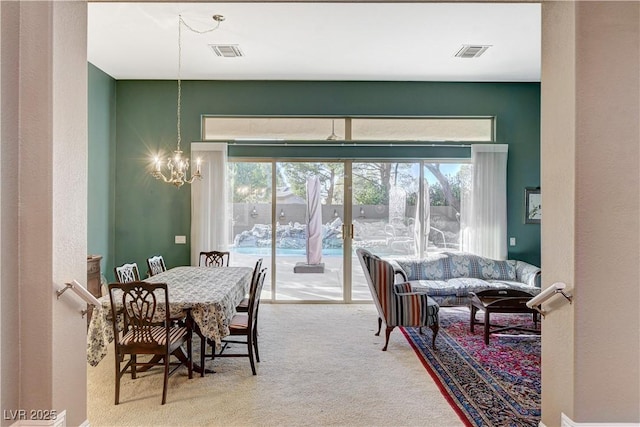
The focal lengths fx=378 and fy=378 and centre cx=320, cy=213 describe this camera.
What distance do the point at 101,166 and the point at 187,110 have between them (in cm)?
151

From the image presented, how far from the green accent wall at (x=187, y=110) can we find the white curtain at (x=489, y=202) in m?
0.67

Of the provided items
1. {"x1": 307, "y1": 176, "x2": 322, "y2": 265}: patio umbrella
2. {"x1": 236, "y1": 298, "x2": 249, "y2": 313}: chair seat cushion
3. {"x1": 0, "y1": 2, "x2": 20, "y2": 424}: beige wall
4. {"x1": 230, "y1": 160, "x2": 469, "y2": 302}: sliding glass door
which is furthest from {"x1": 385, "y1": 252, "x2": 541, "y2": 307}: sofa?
{"x1": 0, "y1": 2, "x2": 20, "y2": 424}: beige wall

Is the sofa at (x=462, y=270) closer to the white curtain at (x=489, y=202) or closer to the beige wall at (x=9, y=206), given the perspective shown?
the white curtain at (x=489, y=202)

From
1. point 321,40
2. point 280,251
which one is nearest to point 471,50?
point 321,40

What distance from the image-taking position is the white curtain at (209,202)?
579cm

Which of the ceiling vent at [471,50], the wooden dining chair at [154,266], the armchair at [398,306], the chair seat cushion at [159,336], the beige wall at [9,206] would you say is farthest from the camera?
the ceiling vent at [471,50]

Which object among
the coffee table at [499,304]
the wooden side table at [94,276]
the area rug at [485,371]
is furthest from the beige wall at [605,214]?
the wooden side table at [94,276]

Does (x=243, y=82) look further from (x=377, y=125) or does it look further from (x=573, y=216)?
(x=573, y=216)

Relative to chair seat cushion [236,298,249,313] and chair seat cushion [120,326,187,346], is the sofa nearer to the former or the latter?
chair seat cushion [236,298,249,313]

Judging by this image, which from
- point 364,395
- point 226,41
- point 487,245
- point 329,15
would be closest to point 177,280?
point 364,395

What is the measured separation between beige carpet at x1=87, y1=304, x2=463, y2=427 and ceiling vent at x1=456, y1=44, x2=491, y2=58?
361 cm

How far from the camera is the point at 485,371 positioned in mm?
3426

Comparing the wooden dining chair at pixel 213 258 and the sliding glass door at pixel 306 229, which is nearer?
the wooden dining chair at pixel 213 258

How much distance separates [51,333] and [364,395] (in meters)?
2.20
